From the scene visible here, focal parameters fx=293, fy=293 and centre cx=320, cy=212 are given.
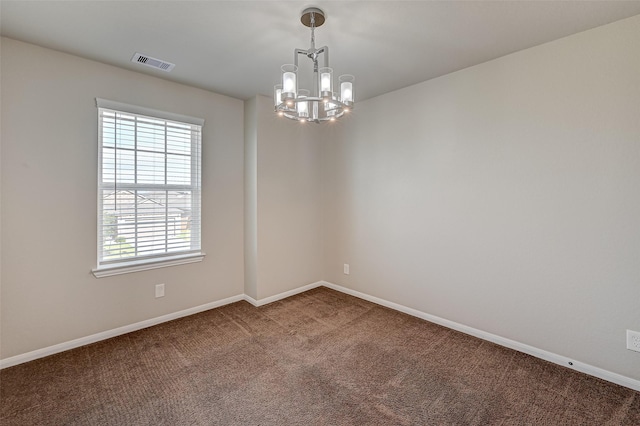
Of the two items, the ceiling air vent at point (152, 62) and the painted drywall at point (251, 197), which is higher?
the ceiling air vent at point (152, 62)

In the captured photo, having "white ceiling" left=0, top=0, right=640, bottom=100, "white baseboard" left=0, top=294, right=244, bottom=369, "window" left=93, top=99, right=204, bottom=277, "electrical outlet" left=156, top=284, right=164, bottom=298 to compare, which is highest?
"white ceiling" left=0, top=0, right=640, bottom=100

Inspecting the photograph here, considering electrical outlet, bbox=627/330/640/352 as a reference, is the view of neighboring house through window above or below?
above

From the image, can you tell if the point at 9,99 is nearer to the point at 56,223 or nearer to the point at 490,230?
the point at 56,223

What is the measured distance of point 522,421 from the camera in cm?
174

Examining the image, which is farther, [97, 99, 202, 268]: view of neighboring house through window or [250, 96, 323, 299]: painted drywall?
[250, 96, 323, 299]: painted drywall

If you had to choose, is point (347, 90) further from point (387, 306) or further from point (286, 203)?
point (387, 306)

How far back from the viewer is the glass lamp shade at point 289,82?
1.74m

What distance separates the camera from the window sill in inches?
105

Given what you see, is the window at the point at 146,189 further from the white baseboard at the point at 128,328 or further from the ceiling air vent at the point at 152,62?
the white baseboard at the point at 128,328

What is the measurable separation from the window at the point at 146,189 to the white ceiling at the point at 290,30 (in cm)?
54

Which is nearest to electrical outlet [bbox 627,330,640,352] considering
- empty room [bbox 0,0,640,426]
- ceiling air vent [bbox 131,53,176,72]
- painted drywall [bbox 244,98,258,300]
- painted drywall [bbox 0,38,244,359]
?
empty room [bbox 0,0,640,426]

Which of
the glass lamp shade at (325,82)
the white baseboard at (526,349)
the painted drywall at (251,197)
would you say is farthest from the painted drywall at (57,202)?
the white baseboard at (526,349)

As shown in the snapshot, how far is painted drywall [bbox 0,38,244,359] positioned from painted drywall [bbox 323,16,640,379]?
98.4 inches

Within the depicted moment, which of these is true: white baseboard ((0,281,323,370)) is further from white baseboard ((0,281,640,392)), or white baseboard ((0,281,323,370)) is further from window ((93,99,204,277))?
window ((93,99,204,277))
